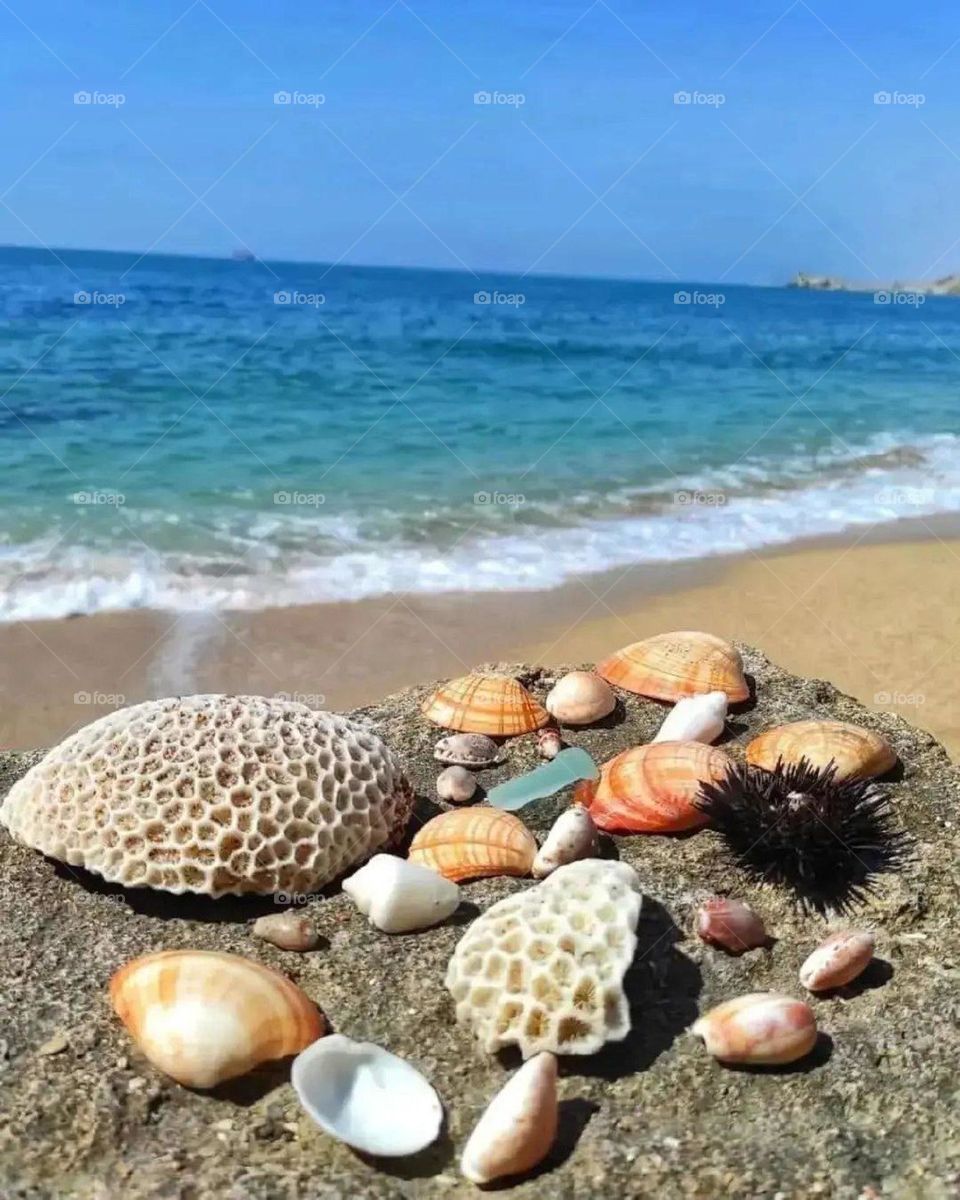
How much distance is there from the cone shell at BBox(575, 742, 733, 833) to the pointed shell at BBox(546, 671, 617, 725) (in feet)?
3.08

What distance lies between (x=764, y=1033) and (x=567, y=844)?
1.09 metres

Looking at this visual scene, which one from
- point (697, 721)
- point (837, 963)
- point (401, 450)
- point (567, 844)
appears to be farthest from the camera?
point (401, 450)

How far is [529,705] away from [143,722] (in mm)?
1951

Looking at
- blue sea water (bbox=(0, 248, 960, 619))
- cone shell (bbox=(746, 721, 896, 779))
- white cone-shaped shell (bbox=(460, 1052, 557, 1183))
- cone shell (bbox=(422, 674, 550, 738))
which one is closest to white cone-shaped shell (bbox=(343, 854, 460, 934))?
white cone-shaped shell (bbox=(460, 1052, 557, 1183))

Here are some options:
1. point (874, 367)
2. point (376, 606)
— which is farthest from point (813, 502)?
point (874, 367)

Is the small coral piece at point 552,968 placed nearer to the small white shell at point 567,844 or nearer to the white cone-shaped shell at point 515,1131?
the white cone-shaped shell at point 515,1131

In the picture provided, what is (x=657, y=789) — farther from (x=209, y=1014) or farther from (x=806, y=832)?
Answer: (x=209, y=1014)

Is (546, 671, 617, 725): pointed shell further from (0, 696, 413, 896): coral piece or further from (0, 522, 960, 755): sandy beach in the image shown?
(0, 522, 960, 755): sandy beach

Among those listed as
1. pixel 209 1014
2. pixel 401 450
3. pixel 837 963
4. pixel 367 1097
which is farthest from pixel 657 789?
pixel 401 450

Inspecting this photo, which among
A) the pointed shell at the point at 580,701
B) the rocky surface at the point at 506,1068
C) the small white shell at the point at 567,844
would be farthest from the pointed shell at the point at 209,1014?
the pointed shell at the point at 580,701

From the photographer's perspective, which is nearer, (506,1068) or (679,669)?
(506,1068)

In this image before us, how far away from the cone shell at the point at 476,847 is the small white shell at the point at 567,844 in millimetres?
69

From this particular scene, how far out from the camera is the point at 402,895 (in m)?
3.57

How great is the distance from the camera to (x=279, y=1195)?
2477 millimetres
